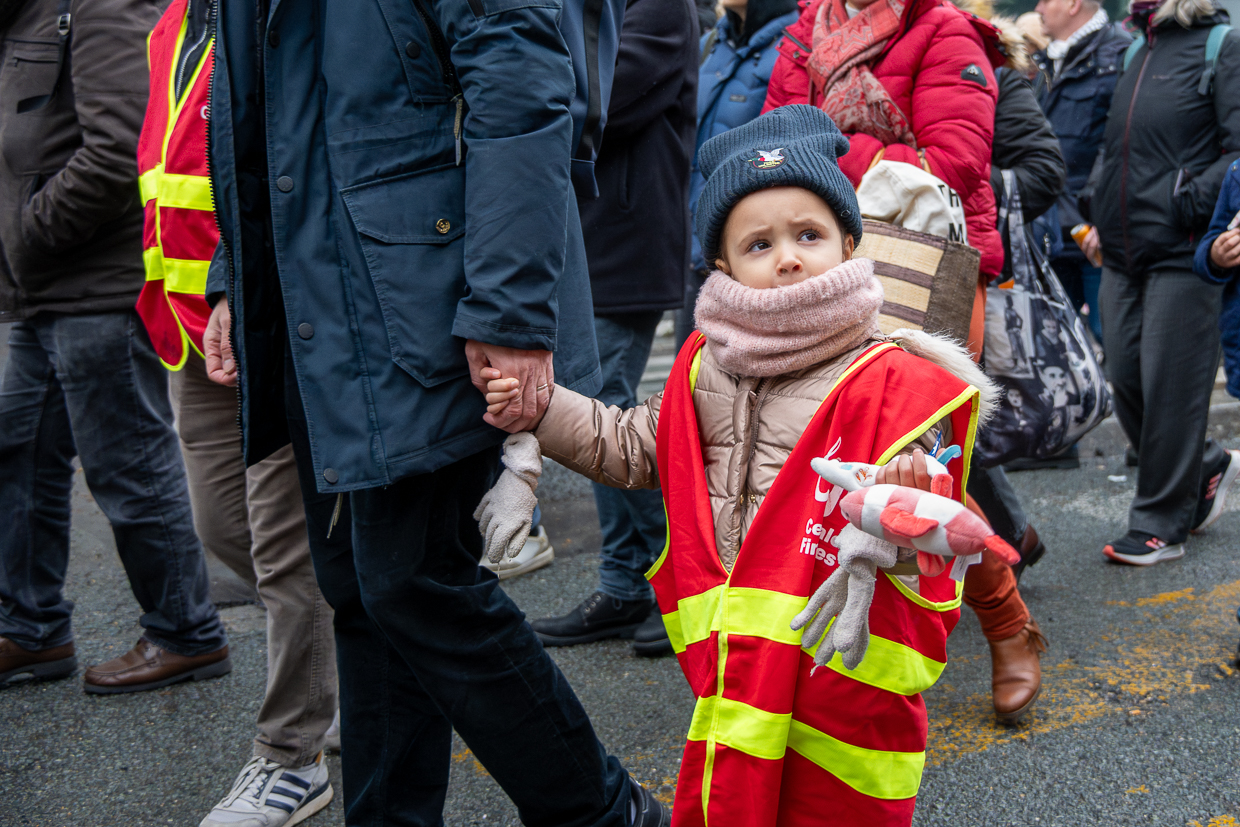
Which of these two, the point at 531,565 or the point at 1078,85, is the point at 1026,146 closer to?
the point at 1078,85

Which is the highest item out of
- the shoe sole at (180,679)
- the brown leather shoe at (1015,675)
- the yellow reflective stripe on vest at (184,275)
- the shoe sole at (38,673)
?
the yellow reflective stripe on vest at (184,275)

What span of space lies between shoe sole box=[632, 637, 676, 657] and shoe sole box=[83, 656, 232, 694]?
129 cm

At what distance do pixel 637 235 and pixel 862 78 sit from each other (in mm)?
819

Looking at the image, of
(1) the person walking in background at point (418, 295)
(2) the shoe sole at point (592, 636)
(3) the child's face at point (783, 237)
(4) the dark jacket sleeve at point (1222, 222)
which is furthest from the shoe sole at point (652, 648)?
(4) the dark jacket sleeve at point (1222, 222)

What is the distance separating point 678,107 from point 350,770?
2237mm

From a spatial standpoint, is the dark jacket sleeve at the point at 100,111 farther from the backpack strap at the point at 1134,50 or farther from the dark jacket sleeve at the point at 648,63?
the backpack strap at the point at 1134,50

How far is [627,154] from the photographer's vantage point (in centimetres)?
329

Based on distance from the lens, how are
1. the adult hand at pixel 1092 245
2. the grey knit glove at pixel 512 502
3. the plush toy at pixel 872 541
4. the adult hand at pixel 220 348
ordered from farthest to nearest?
1. the adult hand at pixel 1092 245
2. the adult hand at pixel 220 348
3. the grey knit glove at pixel 512 502
4. the plush toy at pixel 872 541

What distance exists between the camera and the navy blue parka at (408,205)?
65.2 inches

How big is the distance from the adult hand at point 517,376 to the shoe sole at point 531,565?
89.8 inches

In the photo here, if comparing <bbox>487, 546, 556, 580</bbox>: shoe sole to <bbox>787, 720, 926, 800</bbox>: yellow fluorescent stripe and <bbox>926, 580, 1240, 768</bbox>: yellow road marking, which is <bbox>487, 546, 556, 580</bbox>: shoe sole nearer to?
<bbox>926, 580, 1240, 768</bbox>: yellow road marking

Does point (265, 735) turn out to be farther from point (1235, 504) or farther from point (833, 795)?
point (1235, 504)

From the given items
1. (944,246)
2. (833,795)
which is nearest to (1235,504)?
(944,246)

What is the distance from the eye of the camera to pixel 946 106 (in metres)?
2.91
